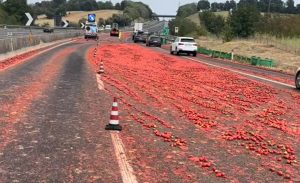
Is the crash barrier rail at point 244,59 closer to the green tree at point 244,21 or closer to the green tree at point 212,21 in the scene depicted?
the green tree at point 244,21

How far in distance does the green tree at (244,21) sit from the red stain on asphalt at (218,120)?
47117 millimetres

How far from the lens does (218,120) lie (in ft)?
34.0

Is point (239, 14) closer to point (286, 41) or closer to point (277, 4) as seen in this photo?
point (286, 41)

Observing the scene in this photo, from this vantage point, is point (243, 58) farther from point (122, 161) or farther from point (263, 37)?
point (122, 161)

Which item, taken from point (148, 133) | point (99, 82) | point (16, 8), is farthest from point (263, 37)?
point (16, 8)

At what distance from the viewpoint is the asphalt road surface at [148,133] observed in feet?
20.2

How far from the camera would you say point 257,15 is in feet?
211

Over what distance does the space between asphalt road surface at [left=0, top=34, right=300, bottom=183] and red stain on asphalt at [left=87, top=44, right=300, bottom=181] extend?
21mm

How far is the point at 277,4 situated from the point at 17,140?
203821 mm

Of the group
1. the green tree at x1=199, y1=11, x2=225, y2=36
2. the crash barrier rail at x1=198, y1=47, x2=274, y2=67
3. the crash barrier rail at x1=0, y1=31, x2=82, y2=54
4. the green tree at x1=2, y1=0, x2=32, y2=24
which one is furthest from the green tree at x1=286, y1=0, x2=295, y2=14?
the crash barrier rail at x1=0, y1=31, x2=82, y2=54

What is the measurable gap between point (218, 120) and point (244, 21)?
2190 inches

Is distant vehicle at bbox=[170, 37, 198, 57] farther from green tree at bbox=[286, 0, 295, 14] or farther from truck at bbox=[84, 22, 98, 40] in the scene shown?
green tree at bbox=[286, 0, 295, 14]

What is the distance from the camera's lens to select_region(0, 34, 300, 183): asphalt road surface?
615 cm

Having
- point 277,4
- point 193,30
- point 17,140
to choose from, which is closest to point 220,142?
point 17,140
